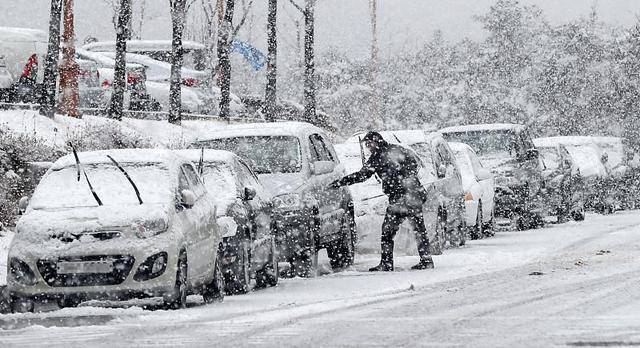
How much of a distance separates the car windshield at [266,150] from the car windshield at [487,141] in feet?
33.0

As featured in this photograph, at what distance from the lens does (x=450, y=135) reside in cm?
2756

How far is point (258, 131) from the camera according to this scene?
1795 cm

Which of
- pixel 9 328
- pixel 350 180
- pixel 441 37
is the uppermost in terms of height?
pixel 441 37

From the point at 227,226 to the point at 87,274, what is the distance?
235cm

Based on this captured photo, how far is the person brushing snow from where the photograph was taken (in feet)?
56.6

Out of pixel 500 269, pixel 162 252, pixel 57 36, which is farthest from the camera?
pixel 57 36

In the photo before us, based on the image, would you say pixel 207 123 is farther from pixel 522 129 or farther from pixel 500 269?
pixel 500 269

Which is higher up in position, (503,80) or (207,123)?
(503,80)

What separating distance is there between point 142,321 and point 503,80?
241 ft

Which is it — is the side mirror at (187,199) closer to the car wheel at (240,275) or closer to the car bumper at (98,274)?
the car bumper at (98,274)

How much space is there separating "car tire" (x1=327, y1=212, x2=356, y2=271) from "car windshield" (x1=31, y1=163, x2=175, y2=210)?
16.9 ft

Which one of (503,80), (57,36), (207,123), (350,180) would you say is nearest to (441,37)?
(503,80)

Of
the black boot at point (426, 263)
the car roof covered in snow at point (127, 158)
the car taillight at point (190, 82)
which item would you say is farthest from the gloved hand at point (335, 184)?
the car taillight at point (190, 82)

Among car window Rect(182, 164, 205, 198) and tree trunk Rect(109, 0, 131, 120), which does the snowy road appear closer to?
car window Rect(182, 164, 205, 198)
